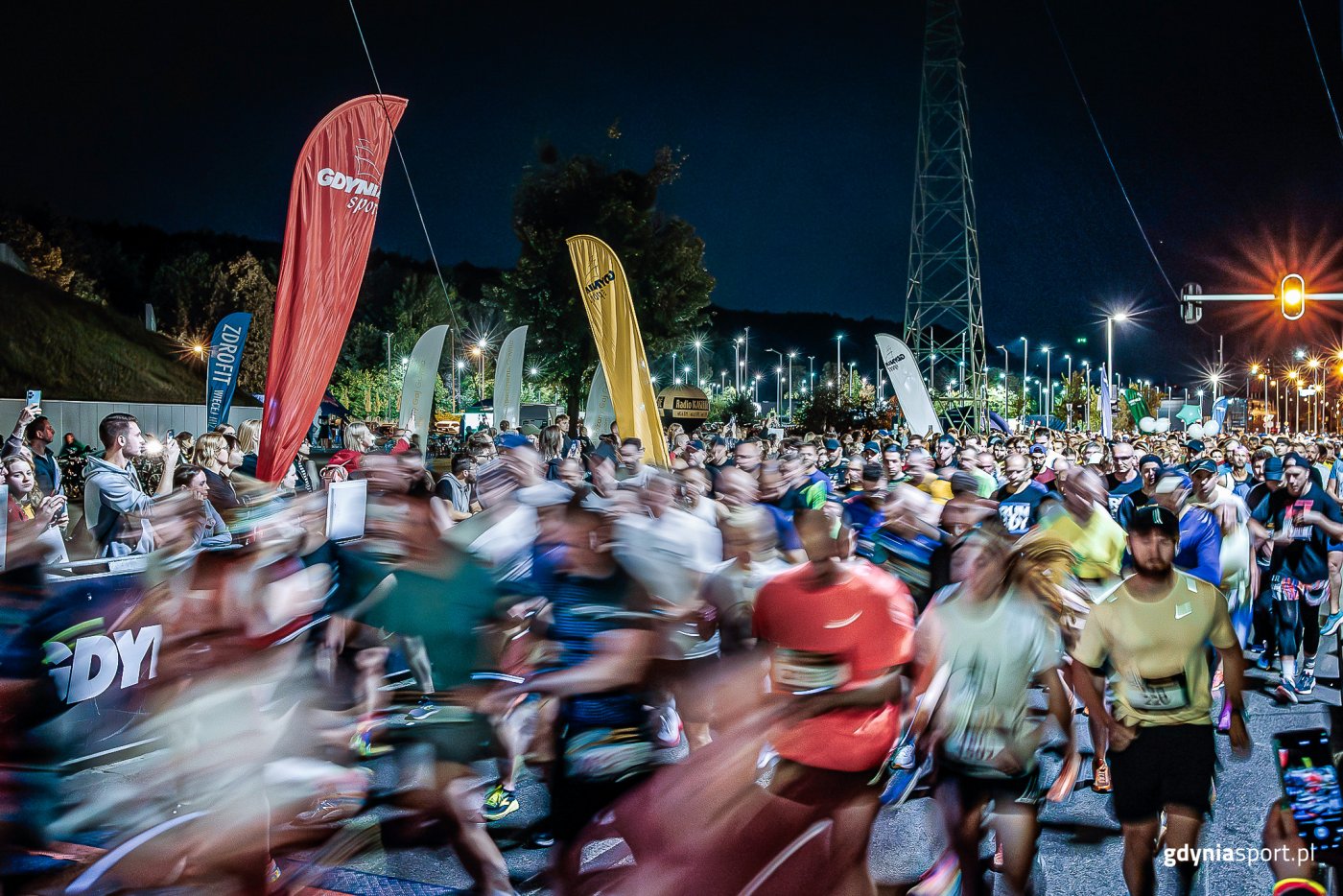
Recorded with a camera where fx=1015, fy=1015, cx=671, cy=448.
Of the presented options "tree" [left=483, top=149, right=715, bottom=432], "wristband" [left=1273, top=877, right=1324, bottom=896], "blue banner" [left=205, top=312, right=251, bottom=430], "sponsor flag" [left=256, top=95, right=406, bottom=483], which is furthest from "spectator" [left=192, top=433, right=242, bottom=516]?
"tree" [left=483, top=149, right=715, bottom=432]

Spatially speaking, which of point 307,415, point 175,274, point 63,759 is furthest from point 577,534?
point 175,274

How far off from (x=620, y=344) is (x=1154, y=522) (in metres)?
10.8

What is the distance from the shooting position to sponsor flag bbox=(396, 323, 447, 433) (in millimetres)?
21031

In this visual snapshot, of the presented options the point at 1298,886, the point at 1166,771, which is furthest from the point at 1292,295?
the point at 1298,886

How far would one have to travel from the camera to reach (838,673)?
416 cm

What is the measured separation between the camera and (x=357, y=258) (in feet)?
34.5

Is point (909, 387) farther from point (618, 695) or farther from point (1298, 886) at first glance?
point (1298, 886)

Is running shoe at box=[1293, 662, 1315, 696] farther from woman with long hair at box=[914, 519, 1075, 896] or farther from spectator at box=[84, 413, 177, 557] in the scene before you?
spectator at box=[84, 413, 177, 557]

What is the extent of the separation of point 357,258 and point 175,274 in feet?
257

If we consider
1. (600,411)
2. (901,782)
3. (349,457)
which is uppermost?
(600,411)

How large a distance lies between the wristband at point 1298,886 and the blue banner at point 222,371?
610 inches

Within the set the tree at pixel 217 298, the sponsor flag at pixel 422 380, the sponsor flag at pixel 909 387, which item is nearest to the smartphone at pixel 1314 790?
the sponsor flag at pixel 422 380

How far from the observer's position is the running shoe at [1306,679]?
823 cm

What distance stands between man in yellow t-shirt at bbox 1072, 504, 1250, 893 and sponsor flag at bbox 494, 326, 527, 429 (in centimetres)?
2303
